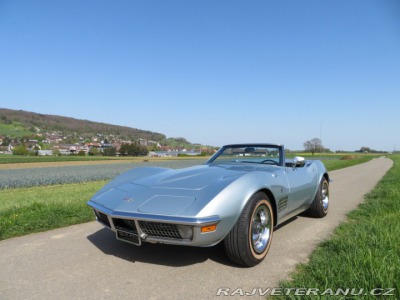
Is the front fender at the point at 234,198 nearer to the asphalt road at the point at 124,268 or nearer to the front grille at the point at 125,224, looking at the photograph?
the asphalt road at the point at 124,268

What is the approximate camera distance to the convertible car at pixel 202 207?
2.59 m

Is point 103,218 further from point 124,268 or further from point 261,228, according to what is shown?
point 261,228

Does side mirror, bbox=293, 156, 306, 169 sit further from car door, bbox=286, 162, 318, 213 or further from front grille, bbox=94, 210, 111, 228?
front grille, bbox=94, 210, 111, 228

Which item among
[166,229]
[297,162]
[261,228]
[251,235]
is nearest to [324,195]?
[297,162]

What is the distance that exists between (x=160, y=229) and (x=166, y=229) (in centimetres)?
6

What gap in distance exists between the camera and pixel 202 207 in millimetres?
2586

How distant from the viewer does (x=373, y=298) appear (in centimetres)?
209

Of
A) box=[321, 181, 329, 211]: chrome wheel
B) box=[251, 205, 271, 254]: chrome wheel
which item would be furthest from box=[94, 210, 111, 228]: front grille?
A: box=[321, 181, 329, 211]: chrome wheel

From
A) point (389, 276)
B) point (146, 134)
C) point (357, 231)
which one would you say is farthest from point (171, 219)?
point (146, 134)

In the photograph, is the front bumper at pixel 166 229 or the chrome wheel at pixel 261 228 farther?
the chrome wheel at pixel 261 228

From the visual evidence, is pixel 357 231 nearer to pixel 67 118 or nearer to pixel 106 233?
pixel 106 233

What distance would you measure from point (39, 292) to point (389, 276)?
109 inches

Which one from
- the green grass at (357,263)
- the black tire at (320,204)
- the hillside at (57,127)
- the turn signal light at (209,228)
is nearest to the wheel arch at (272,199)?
the green grass at (357,263)

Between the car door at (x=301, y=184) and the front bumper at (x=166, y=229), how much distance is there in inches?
62.1
